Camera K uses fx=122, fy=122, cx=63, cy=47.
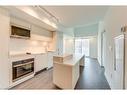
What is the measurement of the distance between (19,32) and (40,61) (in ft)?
5.64

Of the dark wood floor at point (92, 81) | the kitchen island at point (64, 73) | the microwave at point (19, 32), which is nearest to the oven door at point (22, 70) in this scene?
the microwave at point (19, 32)

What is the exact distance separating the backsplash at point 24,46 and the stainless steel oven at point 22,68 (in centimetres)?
59

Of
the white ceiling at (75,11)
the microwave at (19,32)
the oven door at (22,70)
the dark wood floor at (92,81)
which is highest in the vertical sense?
the white ceiling at (75,11)

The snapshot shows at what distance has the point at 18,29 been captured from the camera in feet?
14.3

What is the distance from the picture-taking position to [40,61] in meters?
5.55

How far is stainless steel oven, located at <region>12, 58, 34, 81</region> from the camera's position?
377 cm

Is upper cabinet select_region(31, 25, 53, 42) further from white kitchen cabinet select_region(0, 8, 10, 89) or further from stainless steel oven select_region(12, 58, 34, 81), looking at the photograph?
white kitchen cabinet select_region(0, 8, 10, 89)

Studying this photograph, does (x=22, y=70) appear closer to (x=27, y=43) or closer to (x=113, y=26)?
(x=27, y=43)

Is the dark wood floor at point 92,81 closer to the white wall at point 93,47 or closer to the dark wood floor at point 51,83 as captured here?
the dark wood floor at point 51,83

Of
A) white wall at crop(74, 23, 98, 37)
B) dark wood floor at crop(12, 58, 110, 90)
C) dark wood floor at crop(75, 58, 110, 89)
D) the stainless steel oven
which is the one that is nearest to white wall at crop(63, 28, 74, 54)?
white wall at crop(74, 23, 98, 37)

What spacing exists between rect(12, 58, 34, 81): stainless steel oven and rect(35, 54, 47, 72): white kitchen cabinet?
36 centimetres

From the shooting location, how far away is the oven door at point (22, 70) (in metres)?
3.81
